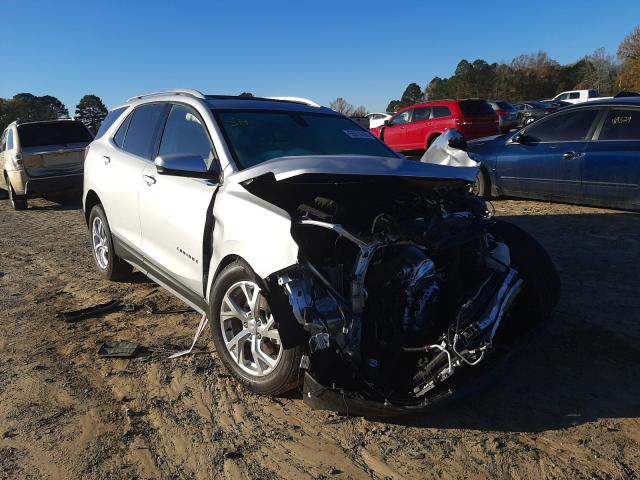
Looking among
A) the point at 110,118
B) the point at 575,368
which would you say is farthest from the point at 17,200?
the point at 575,368

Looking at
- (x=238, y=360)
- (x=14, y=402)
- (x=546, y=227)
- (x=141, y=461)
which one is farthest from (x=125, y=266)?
(x=546, y=227)

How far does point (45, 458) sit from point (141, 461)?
0.52m

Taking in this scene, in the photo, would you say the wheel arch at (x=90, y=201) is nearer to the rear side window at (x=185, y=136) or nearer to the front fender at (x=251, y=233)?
the rear side window at (x=185, y=136)

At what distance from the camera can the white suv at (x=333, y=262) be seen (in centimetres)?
287

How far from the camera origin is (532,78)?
6488 cm

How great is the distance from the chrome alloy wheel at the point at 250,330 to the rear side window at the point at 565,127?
20.4 ft

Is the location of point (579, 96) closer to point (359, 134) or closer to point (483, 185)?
point (483, 185)

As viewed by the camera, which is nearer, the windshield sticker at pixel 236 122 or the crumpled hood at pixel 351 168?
the crumpled hood at pixel 351 168

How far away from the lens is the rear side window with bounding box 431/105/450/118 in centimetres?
1541

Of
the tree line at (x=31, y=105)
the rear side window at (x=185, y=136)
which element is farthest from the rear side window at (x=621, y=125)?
the tree line at (x=31, y=105)

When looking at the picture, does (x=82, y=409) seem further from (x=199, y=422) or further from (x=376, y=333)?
(x=376, y=333)

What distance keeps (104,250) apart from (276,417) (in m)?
3.48

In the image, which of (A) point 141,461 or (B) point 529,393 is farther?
(B) point 529,393

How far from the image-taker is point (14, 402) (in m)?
3.33
